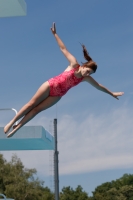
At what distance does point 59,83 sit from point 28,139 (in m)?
8.36

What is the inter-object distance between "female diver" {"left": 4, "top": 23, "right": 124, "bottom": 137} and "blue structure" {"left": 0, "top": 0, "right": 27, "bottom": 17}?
22.7ft

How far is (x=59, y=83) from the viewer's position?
552 centimetres

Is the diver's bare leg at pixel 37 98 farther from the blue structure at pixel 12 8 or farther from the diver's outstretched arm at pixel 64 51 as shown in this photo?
the blue structure at pixel 12 8

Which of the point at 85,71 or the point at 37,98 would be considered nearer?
the point at 85,71

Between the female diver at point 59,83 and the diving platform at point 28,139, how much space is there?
778cm

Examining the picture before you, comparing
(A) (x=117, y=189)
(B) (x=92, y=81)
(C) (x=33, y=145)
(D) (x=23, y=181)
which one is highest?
(A) (x=117, y=189)

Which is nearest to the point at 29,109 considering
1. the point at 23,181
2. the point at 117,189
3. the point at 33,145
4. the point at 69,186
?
the point at 33,145

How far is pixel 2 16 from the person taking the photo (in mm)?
13422

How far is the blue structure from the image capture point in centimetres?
1226

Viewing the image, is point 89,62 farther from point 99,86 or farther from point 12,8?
point 12,8

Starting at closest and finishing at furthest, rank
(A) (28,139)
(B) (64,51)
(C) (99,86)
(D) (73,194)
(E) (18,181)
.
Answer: (B) (64,51), (C) (99,86), (A) (28,139), (E) (18,181), (D) (73,194)

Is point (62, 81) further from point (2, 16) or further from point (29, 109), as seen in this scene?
point (2, 16)

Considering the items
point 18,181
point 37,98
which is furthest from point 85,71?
point 18,181

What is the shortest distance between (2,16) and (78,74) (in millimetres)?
8486
